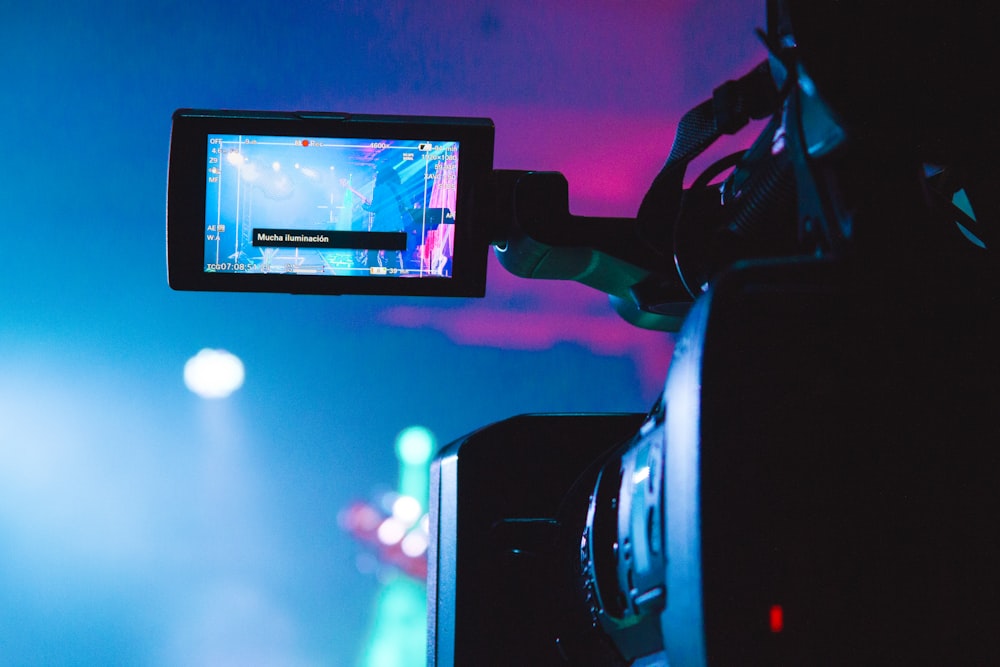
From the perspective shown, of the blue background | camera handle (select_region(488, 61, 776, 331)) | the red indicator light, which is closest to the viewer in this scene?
the red indicator light

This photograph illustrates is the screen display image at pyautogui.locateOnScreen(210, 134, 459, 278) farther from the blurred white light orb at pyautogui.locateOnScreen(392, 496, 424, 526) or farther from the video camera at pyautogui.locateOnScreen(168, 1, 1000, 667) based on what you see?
the blurred white light orb at pyautogui.locateOnScreen(392, 496, 424, 526)

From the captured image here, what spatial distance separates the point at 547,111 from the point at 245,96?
21.2 inches

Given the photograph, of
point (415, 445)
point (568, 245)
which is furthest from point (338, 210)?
point (415, 445)

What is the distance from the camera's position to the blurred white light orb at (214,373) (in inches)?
50.7

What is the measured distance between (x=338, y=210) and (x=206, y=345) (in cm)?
73

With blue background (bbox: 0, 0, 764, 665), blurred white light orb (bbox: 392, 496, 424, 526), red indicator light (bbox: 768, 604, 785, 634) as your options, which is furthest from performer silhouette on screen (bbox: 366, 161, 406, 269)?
blurred white light orb (bbox: 392, 496, 424, 526)

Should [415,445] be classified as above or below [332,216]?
below

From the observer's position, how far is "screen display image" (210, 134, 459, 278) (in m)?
0.65

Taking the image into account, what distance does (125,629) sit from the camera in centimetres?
128

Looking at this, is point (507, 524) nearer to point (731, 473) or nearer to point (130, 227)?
point (731, 473)

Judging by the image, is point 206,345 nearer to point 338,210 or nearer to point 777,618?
point 338,210

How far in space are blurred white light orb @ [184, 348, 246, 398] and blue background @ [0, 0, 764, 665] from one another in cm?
2

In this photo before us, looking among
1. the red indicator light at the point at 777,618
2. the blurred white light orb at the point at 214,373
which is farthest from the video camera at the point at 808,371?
the blurred white light orb at the point at 214,373

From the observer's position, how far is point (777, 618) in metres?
0.29
